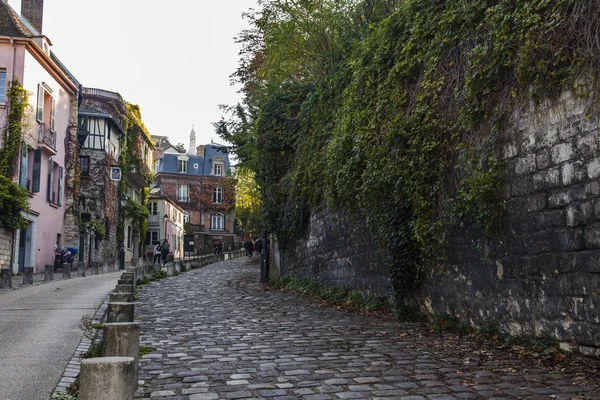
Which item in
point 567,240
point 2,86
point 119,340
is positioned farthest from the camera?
point 2,86

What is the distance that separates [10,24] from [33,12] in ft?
18.2

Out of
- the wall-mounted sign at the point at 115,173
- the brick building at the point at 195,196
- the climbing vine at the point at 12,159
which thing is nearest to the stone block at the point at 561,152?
the climbing vine at the point at 12,159

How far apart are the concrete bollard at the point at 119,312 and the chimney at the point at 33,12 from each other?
26933mm

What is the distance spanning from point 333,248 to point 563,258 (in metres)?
7.06

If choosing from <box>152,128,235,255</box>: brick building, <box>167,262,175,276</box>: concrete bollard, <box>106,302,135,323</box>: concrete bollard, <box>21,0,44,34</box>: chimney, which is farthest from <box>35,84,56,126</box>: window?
<box>152,128,235,255</box>: brick building

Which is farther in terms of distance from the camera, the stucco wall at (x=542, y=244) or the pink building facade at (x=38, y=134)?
the pink building facade at (x=38, y=134)

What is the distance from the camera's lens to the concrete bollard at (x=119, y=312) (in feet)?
19.3

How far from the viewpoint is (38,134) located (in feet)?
80.9

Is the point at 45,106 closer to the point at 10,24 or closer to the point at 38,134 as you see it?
the point at 38,134

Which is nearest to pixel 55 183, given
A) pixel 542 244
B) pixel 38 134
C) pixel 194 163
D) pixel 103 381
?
pixel 38 134

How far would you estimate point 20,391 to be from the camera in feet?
15.1

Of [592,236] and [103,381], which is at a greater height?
[592,236]

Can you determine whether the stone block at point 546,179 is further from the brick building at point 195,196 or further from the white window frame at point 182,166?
the white window frame at point 182,166

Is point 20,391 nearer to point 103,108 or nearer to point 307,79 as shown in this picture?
point 307,79
